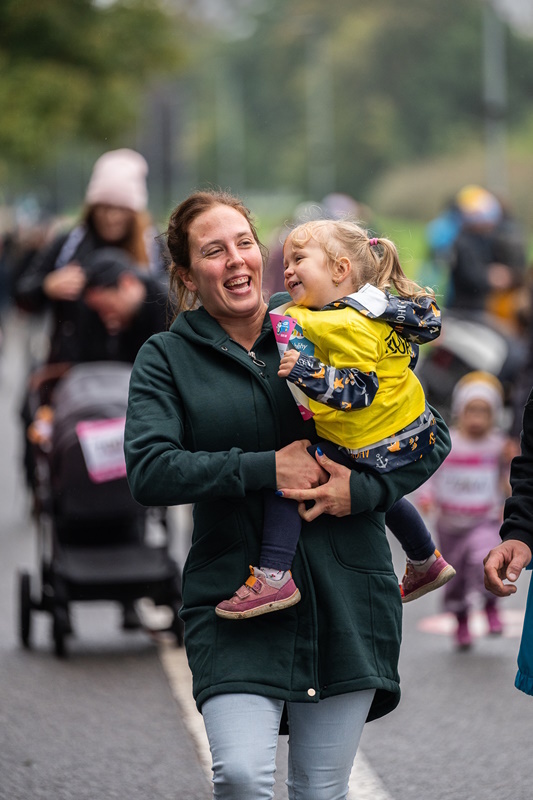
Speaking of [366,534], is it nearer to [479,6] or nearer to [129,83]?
[129,83]

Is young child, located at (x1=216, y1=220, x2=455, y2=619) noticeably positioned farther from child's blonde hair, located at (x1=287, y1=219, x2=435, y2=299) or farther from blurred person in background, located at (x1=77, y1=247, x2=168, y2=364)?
blurred person in background, located at (x1=77, y1=247, x2=168, y2=364)

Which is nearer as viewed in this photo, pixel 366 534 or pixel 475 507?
pixel 366 534

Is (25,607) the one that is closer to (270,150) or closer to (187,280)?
(187,280)

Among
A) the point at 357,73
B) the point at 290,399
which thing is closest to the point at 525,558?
the point at 290,399

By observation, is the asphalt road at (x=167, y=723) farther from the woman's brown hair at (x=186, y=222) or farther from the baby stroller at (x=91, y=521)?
the woman's brown hair at (x=186, y=222)

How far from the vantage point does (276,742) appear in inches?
142

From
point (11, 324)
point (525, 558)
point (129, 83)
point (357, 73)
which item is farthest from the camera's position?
point (357, 73)

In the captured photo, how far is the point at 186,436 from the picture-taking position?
3.70 metres

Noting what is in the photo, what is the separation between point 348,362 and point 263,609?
1.90 feet

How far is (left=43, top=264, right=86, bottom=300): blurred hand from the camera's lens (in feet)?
25.9

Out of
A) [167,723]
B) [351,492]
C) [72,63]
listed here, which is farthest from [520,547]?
[72,63]

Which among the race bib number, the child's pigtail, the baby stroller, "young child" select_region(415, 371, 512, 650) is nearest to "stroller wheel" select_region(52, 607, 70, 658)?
the baby stroller

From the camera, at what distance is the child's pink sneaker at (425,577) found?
3934mm

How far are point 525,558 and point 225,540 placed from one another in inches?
31.5
